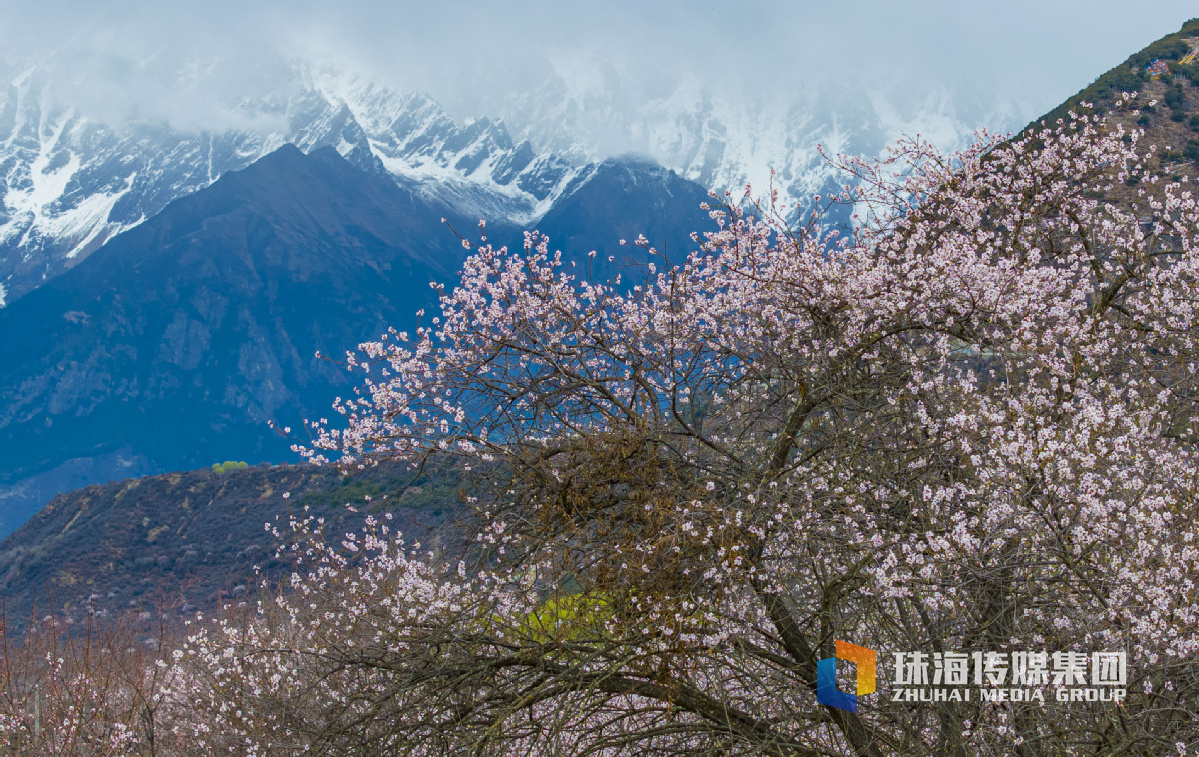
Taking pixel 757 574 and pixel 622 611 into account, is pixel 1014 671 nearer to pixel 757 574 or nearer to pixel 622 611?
pixel 757 574

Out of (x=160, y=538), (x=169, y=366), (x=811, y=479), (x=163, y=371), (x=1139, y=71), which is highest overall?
(x=169, y=366)

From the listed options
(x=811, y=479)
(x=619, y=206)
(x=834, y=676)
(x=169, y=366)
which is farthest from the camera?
(x=169, y=366)

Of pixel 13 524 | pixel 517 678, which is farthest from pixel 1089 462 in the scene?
pixel 13 524

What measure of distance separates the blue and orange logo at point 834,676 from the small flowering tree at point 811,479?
0.25 meters

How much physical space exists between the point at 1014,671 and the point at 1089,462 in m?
1.73

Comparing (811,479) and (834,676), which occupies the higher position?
(811,479)

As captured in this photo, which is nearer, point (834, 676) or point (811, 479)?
point (834, 676)

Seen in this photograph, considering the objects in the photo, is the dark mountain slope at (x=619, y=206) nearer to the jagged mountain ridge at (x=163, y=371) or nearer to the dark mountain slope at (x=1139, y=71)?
the jagged mountain ridge at (x=163, y=371)

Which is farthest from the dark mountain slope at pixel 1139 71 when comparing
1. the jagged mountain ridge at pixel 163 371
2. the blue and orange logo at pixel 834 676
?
the jagged mountain ridge at pixel 163 371

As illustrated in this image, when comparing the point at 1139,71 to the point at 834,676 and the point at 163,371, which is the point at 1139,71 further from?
the point at 163,371

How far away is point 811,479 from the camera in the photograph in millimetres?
6105

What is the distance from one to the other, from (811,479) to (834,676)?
1515 mm

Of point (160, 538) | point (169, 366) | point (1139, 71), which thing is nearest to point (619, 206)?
point (160, 538)

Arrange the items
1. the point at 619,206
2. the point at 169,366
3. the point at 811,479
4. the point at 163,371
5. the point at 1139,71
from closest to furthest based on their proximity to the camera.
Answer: the point at 811,479
the point at 1139,71
the point at 619,206
the point at 163,371
the point at 169,366
